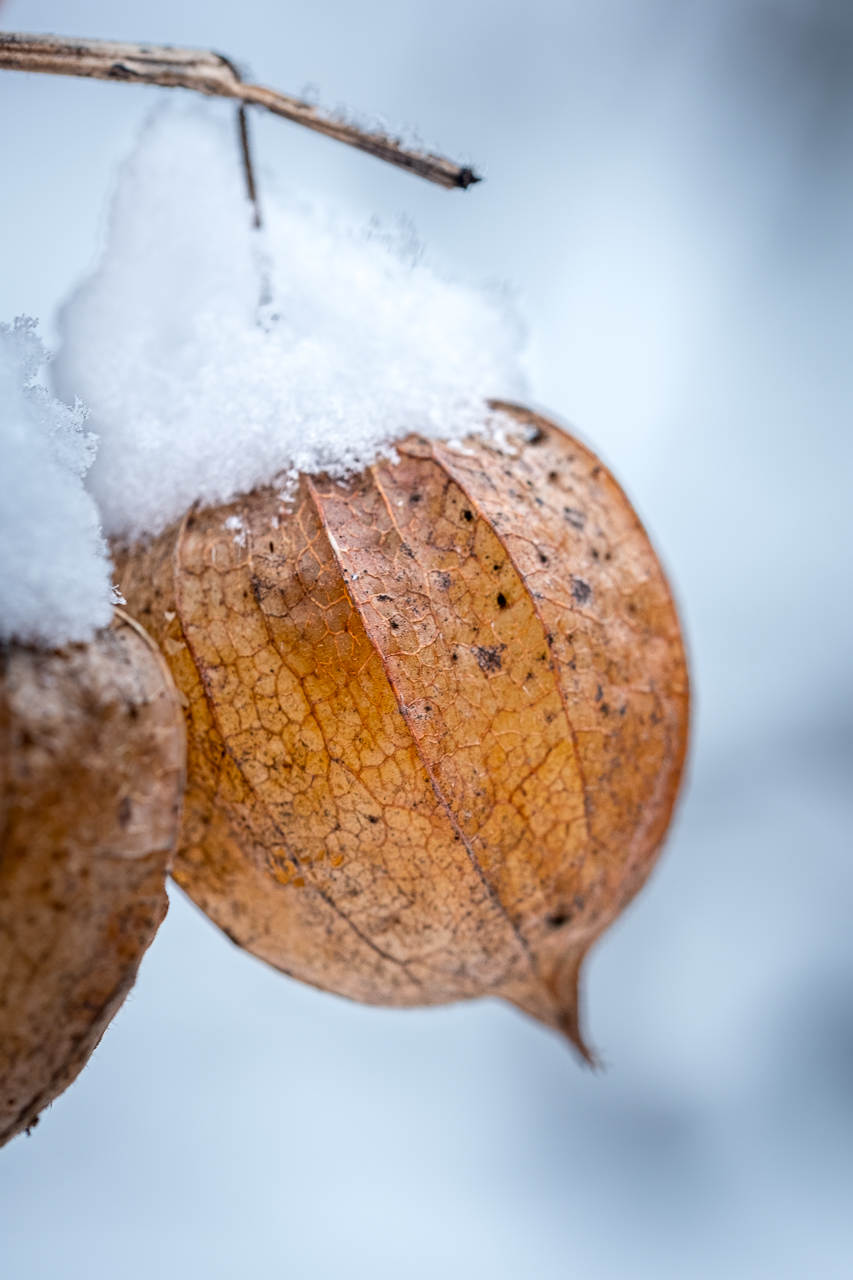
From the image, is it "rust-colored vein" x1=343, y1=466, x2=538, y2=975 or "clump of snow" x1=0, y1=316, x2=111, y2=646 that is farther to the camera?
"rust-colored vein" x1=343, y1=466, x2=538, y2=975

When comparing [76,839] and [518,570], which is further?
[518,570]

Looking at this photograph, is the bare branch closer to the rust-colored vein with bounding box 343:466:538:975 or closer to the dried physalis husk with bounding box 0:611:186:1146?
the rust-colored vein with bounding box 343:466:538:975

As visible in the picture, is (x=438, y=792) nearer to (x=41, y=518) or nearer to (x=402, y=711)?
(x=402, y=711)

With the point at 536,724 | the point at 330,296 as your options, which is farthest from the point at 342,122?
the point at 536,724

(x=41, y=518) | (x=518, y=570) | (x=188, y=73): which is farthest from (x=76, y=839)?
(x=188, y=73)

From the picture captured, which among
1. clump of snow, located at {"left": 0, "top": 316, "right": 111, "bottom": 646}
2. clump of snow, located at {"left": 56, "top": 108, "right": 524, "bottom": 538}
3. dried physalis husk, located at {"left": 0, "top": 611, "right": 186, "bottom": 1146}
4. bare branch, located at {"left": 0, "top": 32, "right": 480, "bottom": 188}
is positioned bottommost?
dried physalis husk, located at {"left": 0, "top": 611, "right": 186, "bottom": 1146}

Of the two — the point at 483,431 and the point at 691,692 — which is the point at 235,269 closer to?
the point at 483,431

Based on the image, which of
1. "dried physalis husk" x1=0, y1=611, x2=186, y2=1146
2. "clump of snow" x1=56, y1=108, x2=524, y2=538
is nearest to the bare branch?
"clump of snow" x1=56, y1=108, x2=524, y2=538

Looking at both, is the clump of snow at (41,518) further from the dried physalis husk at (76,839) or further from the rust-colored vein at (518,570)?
the rust-colored vein at (518,570)
